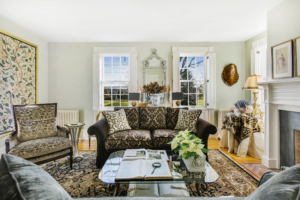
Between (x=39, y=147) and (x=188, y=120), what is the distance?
7.95ft

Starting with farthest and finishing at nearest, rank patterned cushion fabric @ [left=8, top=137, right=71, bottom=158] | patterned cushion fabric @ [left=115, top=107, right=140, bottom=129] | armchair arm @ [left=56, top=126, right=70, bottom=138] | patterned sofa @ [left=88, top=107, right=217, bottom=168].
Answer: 1. patterned cushion fabric @ [left=115, top=107, right=140, bottom=129]
2. armchair arm @ [left=56, top=126, right=70, bottom=138]
3. patterned sofa @ [left=88, top=107, right=217, bottom=168]
4. patterned cushion fabric @ [left=8, top=137, right=71, bottom=158]

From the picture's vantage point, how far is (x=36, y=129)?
2.58 meters

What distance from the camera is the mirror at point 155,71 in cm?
437

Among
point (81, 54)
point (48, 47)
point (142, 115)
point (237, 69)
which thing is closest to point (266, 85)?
point (237, 69)

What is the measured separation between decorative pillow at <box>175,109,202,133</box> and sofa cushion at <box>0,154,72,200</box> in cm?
268

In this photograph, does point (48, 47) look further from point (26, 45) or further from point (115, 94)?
point (115, 94)

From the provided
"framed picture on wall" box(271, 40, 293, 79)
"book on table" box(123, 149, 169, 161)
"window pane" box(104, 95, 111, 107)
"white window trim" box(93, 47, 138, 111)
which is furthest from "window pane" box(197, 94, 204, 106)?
"book on table" box(123, 149, 169, 161)

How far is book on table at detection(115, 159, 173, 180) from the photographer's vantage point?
153 centimetres

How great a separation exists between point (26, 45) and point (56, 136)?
93.4 inches

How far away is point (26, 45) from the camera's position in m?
3.65

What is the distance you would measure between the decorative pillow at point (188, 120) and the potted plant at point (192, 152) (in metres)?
1.31

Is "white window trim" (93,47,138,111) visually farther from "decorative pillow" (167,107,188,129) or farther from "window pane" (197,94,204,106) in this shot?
"window pane" (197,94,204,106)

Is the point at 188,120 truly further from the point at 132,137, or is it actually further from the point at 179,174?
the point at 179,174

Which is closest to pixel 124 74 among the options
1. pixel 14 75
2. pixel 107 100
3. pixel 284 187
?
pixel 107 100
